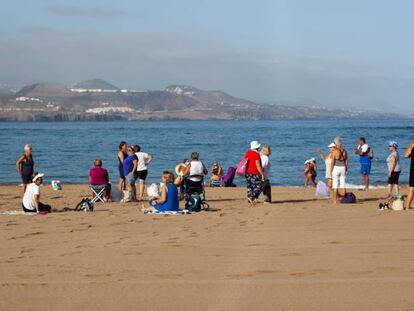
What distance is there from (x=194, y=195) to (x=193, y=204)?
20cm

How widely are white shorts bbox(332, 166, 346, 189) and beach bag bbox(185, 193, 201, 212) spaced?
2886 millimetres

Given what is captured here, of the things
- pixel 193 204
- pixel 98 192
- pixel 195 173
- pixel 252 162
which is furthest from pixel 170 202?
pixel 98 192

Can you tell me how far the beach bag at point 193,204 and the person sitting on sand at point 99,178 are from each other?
2497mm

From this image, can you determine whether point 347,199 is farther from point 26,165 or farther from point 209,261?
point 209,261

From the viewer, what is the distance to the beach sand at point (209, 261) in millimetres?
6750

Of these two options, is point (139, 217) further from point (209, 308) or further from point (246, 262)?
point (209, 308)

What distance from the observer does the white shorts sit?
15.0 metres

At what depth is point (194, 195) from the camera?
14.2 m

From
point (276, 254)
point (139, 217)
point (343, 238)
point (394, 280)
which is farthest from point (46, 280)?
point (139, 217)

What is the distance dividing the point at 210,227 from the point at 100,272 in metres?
3.78

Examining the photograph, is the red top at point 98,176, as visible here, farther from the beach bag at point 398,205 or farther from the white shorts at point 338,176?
the beach bag at point 398,205

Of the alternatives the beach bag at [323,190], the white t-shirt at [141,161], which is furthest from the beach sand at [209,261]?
the beach bag at [323,190]

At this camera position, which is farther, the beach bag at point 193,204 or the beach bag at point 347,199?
the beach bag at point 347,199

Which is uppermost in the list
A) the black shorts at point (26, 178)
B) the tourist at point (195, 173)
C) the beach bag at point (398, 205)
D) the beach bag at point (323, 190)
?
the tourist at point (195, 173)
